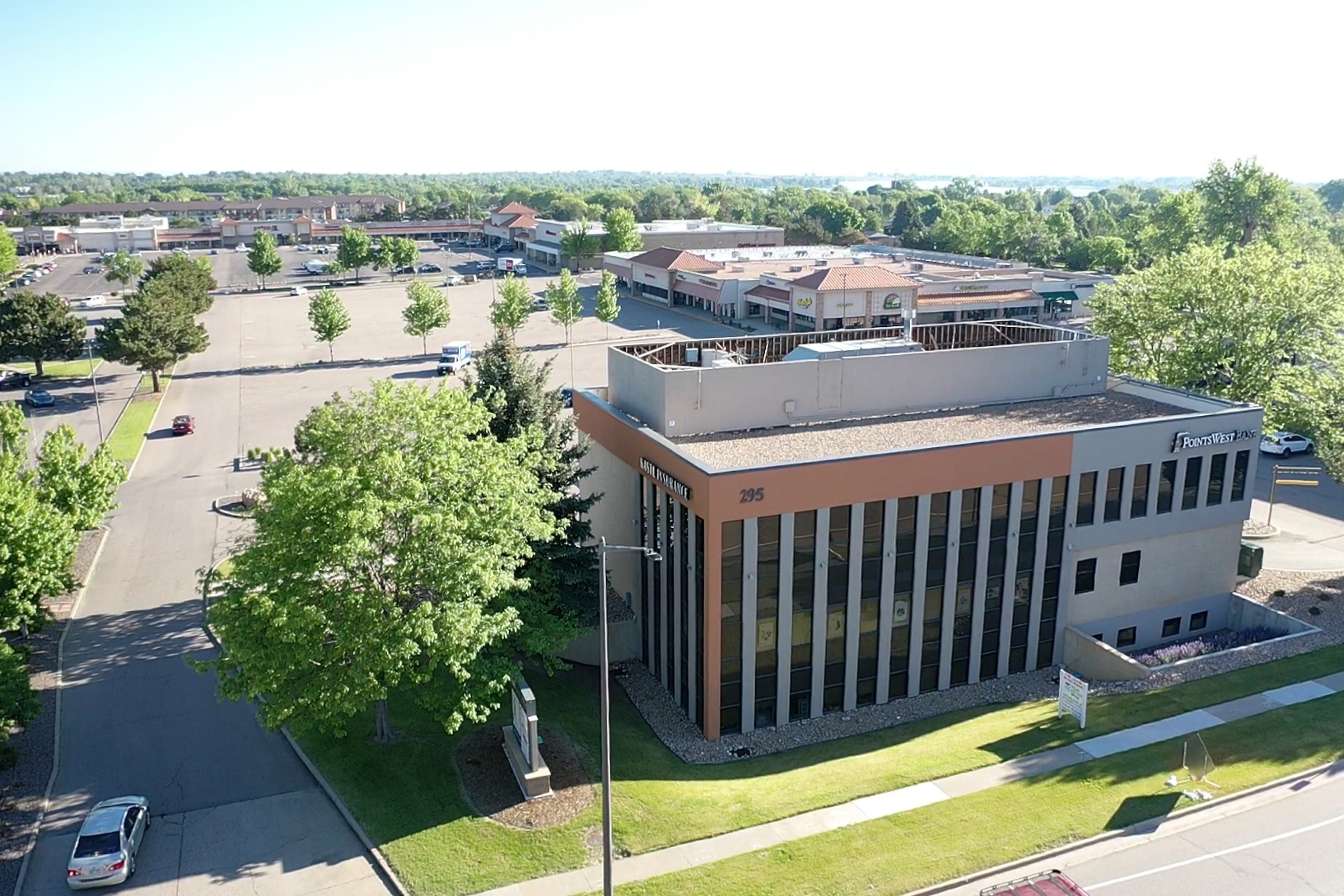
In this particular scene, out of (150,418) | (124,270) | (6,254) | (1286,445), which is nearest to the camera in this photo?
(1286,445)

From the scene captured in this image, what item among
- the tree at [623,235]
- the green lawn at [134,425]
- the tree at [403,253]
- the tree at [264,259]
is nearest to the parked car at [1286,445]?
the green lawn at [134,425]

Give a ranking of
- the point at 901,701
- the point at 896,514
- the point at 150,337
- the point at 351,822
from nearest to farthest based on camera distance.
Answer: the point at 351,822 → the point at 896,514 → the point at 901,701 → the point at 150,337

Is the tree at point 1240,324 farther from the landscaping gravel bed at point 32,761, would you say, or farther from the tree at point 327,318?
the tree at point 327,318

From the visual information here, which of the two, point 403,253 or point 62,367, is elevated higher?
point 403,253

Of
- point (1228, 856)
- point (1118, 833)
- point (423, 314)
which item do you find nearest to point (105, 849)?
point (1118, 833)

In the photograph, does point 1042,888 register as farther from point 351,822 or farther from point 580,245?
point 580,245

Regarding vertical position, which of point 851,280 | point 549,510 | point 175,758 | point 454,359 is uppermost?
point 851,280
